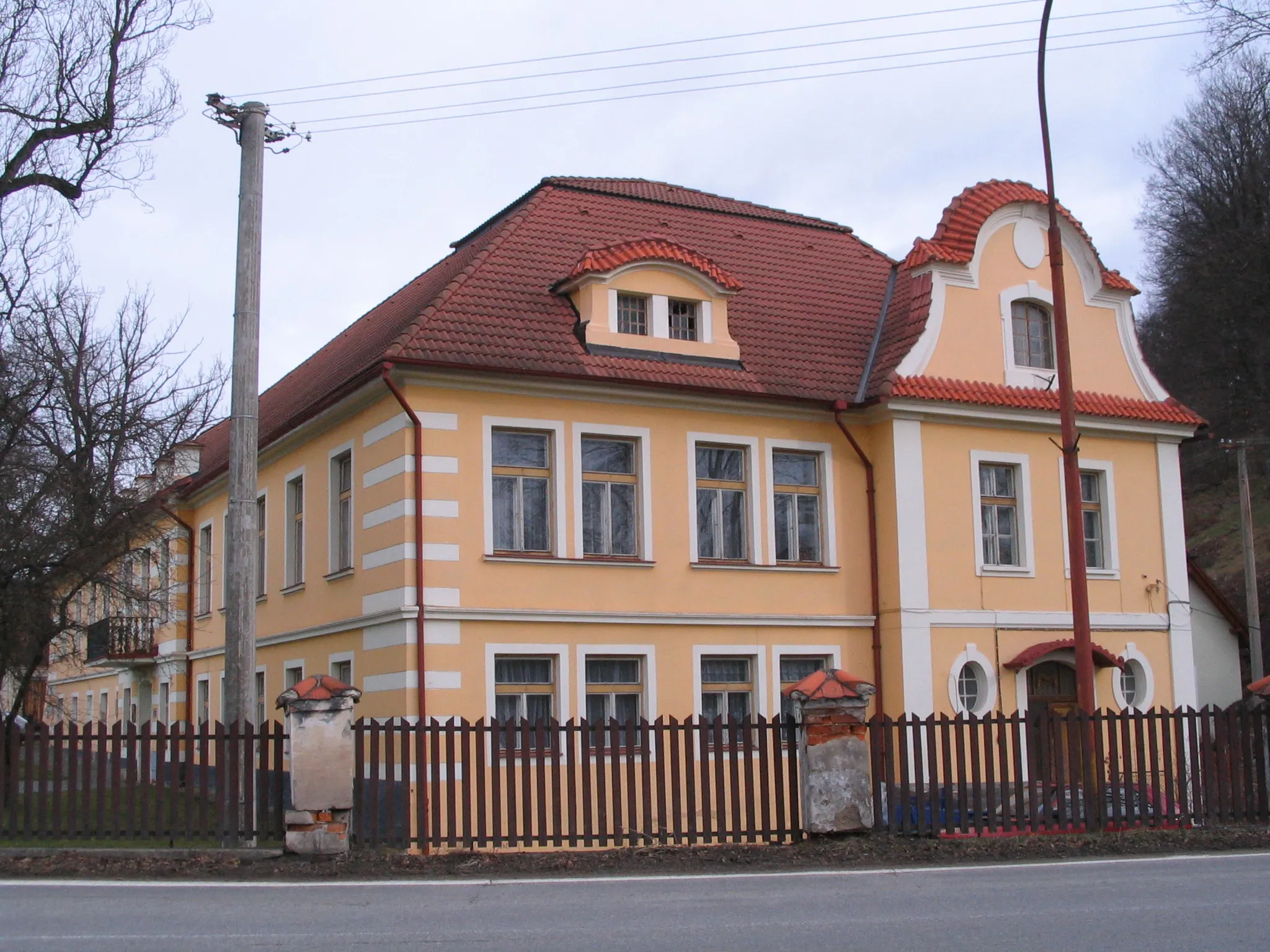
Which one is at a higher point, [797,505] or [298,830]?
[797,505]

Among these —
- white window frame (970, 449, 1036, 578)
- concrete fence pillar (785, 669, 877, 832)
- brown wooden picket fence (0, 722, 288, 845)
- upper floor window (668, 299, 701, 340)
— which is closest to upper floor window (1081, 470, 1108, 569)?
white window frame (970, 449, 1036, 578)

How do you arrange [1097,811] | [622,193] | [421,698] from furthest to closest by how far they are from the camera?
[622,193]
[421,698]
[1097,811]

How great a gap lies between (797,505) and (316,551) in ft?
24.2

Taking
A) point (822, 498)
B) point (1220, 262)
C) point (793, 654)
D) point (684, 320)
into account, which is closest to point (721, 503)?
point (822, 498)

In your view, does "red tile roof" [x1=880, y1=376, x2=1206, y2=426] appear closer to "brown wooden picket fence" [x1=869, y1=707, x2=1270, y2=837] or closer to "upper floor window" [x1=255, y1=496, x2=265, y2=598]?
"brown wooden picket fence" [x1=869, y1=707, x2=1270, y2=837]

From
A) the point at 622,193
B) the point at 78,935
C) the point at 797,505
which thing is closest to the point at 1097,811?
the point at 797,505

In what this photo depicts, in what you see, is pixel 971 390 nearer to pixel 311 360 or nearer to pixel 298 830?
pixel 298 830

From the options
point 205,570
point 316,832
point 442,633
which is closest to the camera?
point 316,832

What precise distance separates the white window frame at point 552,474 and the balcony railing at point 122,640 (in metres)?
7.31

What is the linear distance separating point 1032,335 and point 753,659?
7.17 metres

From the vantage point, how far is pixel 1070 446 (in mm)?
16344

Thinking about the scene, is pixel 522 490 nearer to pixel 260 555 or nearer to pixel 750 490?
pixel 750 490

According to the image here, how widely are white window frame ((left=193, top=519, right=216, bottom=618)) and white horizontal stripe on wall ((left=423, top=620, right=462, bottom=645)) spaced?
1182 cm

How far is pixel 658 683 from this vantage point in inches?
736
